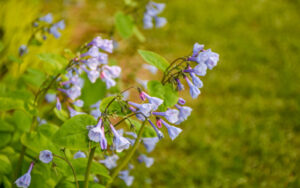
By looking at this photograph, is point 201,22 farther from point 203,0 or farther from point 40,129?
point 40,129

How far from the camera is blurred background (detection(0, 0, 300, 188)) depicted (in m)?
3.21

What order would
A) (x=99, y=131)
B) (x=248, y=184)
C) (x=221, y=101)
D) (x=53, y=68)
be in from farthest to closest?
(x=221, y=101)
(x=248, y=184)
(x=53, y=68)
(x=99, y=131)

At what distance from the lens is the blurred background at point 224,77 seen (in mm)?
3213

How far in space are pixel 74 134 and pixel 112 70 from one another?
0.53m

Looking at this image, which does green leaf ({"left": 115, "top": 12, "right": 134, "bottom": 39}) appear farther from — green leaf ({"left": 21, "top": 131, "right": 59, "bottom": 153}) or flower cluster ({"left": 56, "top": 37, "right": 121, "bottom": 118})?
green leaf ({"left": 21, "top": 131, "right": 59, "bottom": 153})

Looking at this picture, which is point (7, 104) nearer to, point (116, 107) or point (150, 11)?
point (116, 107)

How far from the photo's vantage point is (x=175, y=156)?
3398mm

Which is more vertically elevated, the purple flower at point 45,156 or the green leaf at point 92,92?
the green leaf at point 92,92

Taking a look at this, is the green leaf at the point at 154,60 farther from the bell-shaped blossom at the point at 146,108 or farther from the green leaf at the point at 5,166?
the green leaf at the point at 5,166

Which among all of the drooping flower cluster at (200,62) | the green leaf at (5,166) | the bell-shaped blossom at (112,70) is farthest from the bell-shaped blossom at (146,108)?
the green leaf at (5,166)

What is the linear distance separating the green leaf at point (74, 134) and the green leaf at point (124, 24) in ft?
3.84

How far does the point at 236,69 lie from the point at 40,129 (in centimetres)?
349

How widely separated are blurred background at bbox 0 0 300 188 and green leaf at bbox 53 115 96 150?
1.61m

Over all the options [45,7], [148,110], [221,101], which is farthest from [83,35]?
[148,110]
